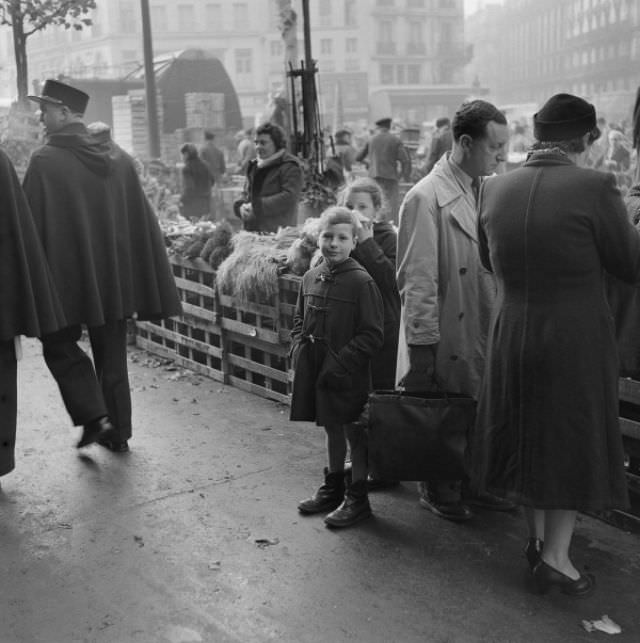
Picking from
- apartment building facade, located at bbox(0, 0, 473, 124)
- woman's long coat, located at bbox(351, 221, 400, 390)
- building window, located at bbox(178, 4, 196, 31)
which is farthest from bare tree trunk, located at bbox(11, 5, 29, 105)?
building window, located at bbox(178, 4, 196, 31)

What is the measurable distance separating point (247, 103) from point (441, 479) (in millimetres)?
72943

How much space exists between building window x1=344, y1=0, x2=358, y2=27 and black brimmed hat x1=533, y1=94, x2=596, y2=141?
75503 mm

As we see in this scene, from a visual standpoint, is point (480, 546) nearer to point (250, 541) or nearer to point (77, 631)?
point (250, 541)

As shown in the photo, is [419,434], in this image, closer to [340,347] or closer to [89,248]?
[340,347]

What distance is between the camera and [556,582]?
3.72m

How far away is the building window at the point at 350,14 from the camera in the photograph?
75400 millimetres

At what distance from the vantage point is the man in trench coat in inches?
168

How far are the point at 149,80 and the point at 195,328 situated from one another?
47.6 ft

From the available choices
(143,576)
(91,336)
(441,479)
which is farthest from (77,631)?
(91,336)

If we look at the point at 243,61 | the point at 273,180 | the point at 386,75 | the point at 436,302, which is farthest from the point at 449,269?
the point at 386,75

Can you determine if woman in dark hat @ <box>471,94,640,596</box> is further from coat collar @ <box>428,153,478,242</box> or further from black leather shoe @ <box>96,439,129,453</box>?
black leather shoe @ <box>96,439,129,453</box>

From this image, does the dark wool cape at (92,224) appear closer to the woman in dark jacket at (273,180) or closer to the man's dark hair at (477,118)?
the woman in dark jacket at (273,180)

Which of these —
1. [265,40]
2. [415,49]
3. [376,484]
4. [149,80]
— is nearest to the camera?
[376,484]

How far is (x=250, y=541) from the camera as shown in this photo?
439 centimetres
